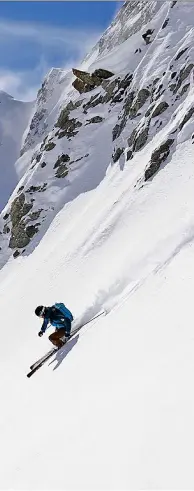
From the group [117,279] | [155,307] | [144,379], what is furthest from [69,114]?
[144,379]

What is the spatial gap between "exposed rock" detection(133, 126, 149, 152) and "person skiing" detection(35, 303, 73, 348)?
18.7m

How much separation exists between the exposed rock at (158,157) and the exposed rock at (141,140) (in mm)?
4640

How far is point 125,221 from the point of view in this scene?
74.6ft

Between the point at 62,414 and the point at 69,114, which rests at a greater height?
the point at 69,114

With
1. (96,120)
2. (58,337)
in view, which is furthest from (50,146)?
(58,337)

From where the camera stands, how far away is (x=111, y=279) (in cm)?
1612

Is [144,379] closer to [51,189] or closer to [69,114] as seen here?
[51,189]

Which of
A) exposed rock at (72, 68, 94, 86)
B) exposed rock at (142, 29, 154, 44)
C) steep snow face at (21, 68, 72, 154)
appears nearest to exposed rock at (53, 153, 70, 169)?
exposed rock at (72, 68, 94, 86)

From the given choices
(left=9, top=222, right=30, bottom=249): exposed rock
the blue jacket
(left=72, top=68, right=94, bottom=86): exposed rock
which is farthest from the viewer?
(left=72, top=68, right=94, bottom=86): exposed rock

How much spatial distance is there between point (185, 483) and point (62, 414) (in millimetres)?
3594

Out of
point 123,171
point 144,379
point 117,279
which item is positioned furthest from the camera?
point 123,171

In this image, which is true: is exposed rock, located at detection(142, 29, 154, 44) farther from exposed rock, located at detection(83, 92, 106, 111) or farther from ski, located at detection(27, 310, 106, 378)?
ski, located at detection(27, 310, 106, 378)

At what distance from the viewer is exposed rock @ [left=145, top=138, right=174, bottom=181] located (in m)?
24.2

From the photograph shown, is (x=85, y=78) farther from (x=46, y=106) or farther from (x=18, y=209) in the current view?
(x=46, y=106)
